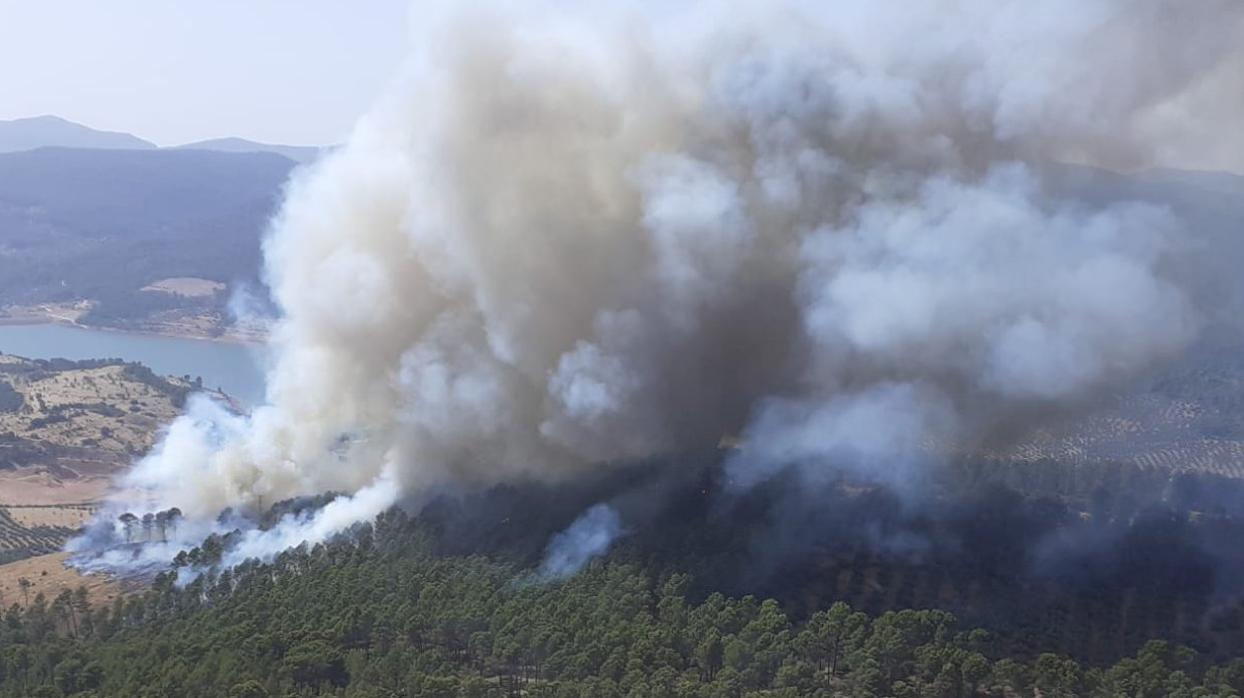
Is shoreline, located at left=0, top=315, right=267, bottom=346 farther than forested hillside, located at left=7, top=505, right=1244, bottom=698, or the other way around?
shoreline, located at left=0, top=315, right=267, bottom=346

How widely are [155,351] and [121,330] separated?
15070mm

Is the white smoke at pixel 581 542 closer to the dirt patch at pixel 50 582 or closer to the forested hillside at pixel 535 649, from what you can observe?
the forested hillside at pixel 535 649

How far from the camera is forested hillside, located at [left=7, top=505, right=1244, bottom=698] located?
86.4 ft

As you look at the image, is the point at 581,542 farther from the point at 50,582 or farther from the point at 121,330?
the point at 121,330

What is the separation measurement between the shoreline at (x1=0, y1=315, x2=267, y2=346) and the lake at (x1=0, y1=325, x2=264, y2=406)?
69 cm

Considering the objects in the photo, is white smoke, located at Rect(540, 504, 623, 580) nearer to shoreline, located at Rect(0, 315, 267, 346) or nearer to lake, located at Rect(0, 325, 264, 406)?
lake, located at Rect(0, 325, 264, 406)

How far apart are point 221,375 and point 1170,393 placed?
85339 mm

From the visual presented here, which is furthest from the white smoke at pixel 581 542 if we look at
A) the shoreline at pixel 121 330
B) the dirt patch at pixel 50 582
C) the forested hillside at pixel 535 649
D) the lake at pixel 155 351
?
the shoreline at pixel 121 330

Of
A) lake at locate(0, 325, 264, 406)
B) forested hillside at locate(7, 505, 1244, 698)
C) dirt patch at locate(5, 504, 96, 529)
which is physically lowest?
forested hillside at locate(7, 505, 1244, 698)

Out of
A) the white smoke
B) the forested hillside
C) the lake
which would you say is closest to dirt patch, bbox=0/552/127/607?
the forested hillside

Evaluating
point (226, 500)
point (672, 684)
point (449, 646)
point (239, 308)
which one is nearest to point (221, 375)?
point (239, 308)

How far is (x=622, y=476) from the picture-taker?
40719 millimetres

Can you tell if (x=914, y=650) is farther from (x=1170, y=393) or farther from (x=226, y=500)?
(x=1170, y=393)

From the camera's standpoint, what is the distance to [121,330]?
5217 inches
